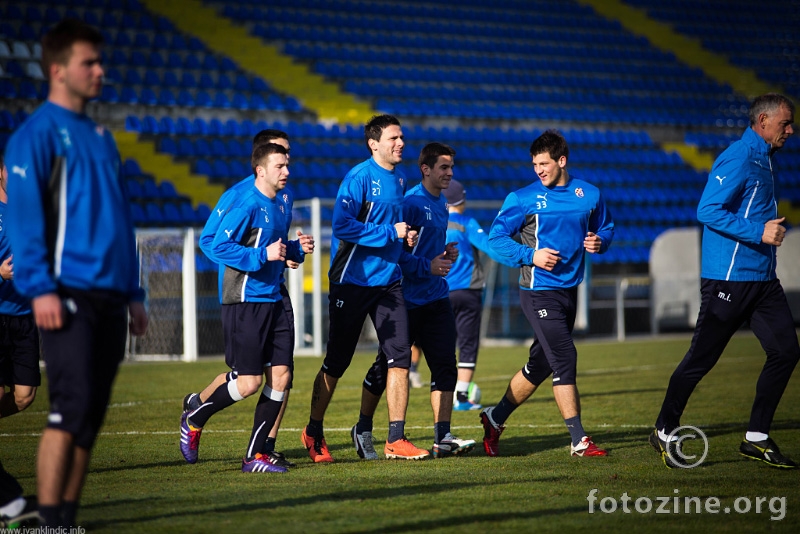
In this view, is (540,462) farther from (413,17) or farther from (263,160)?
(413,17)

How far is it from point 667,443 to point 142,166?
698 inches

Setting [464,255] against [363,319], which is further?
[464,255]

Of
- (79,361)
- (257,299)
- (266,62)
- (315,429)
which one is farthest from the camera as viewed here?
(266,62)

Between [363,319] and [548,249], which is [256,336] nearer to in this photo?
[363,319]

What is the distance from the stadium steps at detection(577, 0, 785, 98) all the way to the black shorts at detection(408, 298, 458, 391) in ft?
91.0

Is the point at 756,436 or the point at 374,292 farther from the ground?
the point at 374,292

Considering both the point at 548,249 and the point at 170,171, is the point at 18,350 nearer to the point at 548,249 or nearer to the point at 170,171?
the point at 548,249

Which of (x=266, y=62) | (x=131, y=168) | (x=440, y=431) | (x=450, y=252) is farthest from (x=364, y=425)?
(x=266, y=62)

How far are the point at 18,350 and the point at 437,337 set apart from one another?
298 cm

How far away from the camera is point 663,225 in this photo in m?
26.8

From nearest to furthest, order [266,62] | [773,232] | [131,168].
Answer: [773,232]
[131,168]
[266,62]

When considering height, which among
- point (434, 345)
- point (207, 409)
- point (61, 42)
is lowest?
point (207, 409)

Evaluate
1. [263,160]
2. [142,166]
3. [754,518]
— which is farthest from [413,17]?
[754,518]

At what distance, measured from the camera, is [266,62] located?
90.6 ft
